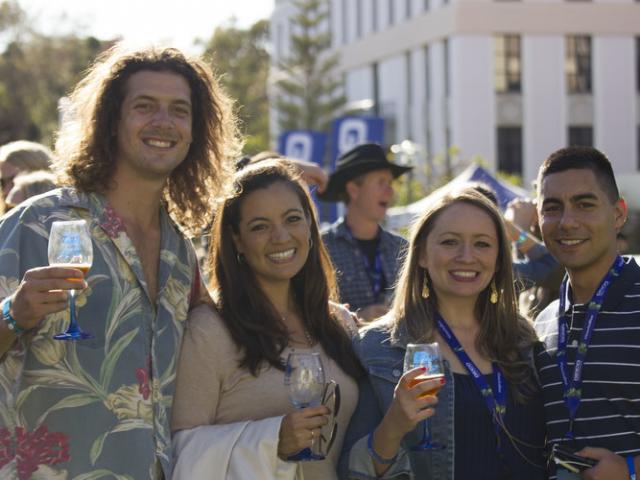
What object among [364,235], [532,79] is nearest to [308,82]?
[532,79]

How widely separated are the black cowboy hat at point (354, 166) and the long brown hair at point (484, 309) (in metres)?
4.34

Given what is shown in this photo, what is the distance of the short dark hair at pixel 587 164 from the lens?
5195 mm

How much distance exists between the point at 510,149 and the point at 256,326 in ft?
151

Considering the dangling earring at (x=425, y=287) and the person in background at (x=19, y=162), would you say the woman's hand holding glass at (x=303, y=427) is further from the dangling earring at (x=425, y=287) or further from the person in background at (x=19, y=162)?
the person in background at (x=19, y=162)

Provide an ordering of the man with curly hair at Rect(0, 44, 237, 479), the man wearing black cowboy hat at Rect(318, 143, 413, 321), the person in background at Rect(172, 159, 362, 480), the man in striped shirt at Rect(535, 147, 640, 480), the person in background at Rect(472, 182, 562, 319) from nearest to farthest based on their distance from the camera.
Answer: the man with curly hair at Rect(0, 44, 237, 479)
the person in background at Rect(172, 159, 362, 480)
the man in striped shirt at Rect(535, 147, 640, 480)
the person in background at Rect(472, 182, 562, 319)
the man wearing black cowboy hat at Rect(318, 143, 413, 321)

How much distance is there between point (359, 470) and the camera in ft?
15.6

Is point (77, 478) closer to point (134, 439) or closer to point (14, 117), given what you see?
point (134, 439)

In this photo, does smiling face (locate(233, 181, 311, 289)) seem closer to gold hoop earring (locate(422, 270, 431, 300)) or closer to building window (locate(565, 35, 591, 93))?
gold hoop earring (locate(422, 270, 431, 300))

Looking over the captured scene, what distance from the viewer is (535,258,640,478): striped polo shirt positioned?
4695 mm

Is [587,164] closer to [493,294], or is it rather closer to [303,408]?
[493,294]

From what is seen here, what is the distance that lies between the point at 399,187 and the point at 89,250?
24.5m

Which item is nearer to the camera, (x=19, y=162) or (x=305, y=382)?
(x=305, y=382)

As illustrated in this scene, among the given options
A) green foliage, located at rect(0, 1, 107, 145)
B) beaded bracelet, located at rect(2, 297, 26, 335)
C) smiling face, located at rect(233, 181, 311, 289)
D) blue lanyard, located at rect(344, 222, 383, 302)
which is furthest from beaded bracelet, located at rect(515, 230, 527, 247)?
green foliage, located at rect(0, 1, 107, 145)

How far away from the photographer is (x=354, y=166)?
9609 millimetres
